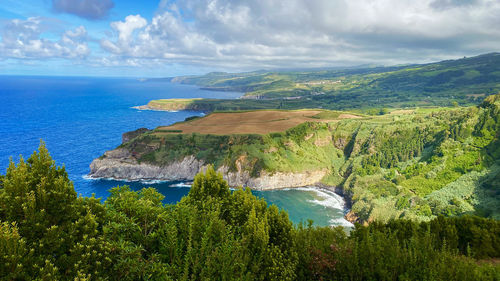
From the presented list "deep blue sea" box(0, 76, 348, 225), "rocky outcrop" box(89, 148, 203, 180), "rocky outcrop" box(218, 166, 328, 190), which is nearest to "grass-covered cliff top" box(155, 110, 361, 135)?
"rocky outcrop" box(89, 148, 203, 180)

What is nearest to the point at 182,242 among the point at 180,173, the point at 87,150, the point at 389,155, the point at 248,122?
the point at 180,173

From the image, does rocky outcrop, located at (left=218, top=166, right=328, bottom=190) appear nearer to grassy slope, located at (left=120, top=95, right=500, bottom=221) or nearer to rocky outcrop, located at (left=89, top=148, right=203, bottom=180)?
grassy slope, located at (left=120, top=95, right=500, bottom=221)

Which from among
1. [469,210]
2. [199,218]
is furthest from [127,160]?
[469,210]

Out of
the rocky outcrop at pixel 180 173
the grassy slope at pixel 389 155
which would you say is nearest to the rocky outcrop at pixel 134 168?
the rocky outcrop at pixel 180 173

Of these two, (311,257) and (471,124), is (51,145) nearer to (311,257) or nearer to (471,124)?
(311,257)

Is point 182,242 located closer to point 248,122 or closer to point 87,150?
point 248,122

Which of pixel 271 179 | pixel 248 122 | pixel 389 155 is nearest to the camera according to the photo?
pixel 271 179

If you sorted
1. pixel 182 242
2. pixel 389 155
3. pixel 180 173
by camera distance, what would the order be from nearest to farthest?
pixel 182 242 → pixel 389 155 → pixel 180 173
